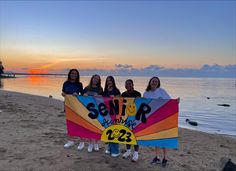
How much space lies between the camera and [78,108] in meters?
7.66

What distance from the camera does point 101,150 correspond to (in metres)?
8.11

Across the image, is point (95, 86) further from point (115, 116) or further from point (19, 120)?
point (19, 120)

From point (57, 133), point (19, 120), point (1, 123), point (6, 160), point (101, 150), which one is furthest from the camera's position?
point (19, 120)

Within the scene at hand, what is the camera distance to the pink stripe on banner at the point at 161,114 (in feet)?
22.4

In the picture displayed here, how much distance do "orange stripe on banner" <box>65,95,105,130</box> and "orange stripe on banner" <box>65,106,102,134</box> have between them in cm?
8

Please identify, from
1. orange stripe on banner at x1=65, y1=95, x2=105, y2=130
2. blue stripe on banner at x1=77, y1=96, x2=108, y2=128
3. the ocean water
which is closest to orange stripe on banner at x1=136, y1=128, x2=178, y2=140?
blue stripe on banner at x1=77, y1=96, x2=108, y2=128

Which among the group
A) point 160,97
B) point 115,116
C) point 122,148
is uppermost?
point 160,97

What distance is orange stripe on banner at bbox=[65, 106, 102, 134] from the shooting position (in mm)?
7449

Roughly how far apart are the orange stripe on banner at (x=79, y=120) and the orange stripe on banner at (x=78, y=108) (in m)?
0.08

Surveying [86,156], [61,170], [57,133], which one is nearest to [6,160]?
[61,170]

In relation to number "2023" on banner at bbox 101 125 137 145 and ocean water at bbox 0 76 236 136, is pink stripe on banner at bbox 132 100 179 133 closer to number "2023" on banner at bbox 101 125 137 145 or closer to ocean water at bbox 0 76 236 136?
number "2023" on banner at bbox 101 125 137 145

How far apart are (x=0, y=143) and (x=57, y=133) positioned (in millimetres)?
2149

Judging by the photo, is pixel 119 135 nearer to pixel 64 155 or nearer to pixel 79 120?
pixel 79 120

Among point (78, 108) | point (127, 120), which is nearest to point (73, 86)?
→ point (78, 108)
